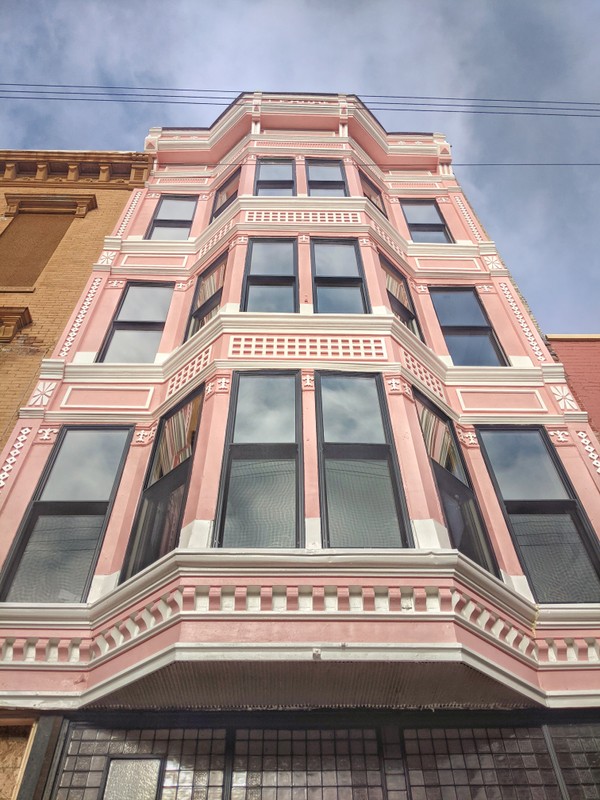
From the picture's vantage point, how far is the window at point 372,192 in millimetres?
15102

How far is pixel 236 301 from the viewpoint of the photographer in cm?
1041

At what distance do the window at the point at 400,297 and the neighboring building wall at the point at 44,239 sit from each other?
5.88 m

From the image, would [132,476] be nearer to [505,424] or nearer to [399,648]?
[399,648]

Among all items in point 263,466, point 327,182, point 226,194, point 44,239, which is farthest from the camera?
point 226,194

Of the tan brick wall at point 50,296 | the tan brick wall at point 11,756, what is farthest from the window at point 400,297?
the tan brick wall at point 11,756

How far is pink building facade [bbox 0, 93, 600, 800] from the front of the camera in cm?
595

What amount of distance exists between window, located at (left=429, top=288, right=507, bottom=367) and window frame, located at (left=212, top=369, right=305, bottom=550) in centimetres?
378

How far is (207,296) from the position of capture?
12.0 meters

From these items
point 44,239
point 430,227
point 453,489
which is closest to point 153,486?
point 453,489

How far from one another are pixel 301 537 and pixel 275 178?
1024 cm

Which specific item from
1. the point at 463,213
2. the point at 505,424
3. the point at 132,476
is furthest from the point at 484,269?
the point at 132,476

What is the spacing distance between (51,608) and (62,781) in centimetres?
168

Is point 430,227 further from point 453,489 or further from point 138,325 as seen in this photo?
point 453,489

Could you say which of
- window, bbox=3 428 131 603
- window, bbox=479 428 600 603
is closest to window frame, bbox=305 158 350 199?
window, bbox=479 428 600 603
